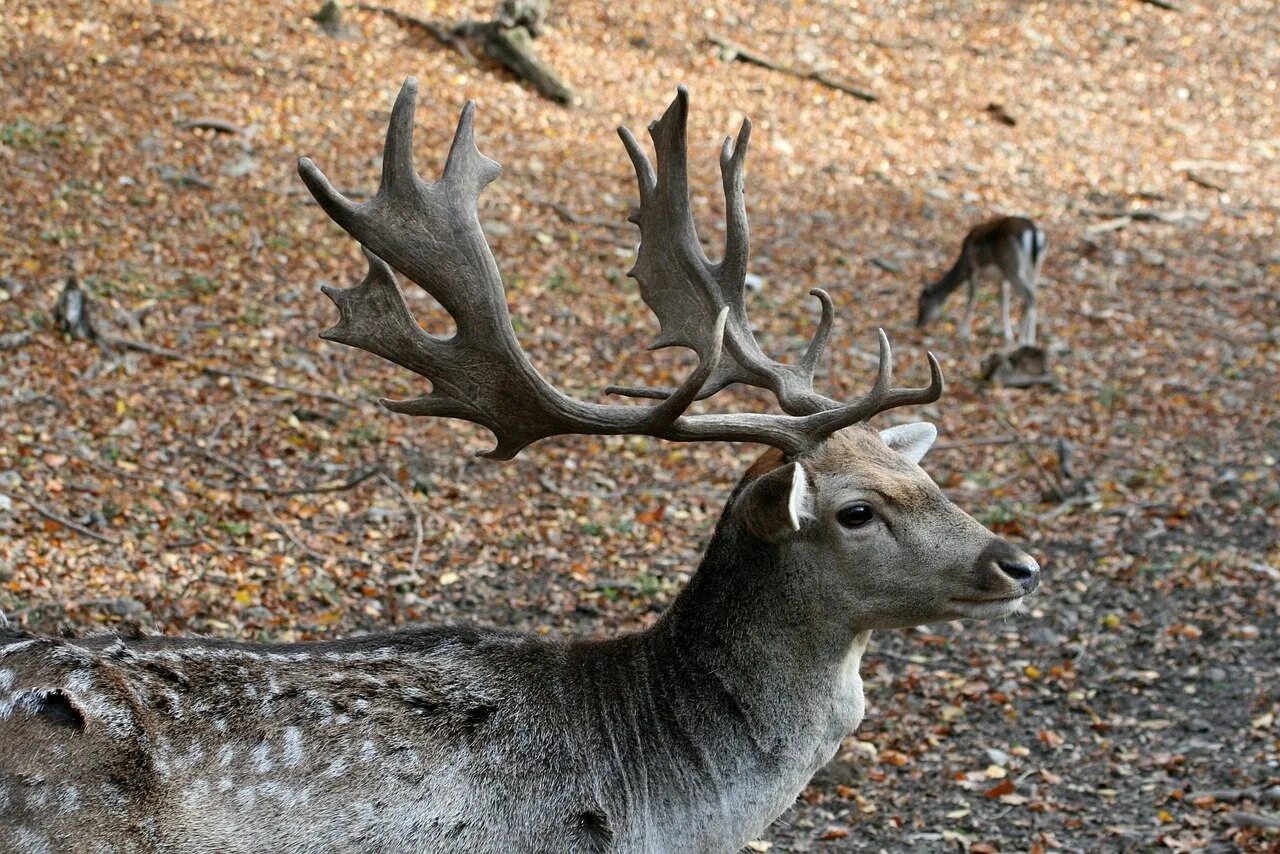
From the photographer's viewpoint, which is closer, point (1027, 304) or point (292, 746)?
point (292, 746)

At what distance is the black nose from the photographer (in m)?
4.30

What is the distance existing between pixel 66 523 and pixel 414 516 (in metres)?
2.03

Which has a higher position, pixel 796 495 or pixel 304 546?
pixel 796 495

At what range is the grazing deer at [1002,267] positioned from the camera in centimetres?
1380

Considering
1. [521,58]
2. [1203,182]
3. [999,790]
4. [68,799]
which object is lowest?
[999,790]

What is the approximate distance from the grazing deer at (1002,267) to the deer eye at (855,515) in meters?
9.75

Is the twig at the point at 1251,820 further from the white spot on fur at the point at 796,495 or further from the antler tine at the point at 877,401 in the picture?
the white spot on fur at the point at 796,495

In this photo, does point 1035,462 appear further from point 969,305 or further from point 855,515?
point 855,515

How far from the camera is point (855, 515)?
4398 mm

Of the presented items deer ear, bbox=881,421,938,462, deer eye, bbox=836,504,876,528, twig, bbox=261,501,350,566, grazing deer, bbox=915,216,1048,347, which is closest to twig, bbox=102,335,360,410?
twig, bbox=261,501,350,566

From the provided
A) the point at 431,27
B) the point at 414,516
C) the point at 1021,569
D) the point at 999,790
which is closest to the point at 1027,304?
the point at 414,516

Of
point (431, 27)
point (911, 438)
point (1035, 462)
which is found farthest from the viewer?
point (431, 27)

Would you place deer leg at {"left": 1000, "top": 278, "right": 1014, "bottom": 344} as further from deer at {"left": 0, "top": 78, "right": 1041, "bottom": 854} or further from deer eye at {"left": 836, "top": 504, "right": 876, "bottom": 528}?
deer eye at {"left": 836, "top": 504, "right": 876, "bottom": 528}

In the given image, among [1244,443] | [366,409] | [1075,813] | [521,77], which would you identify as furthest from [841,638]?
[521,77]
